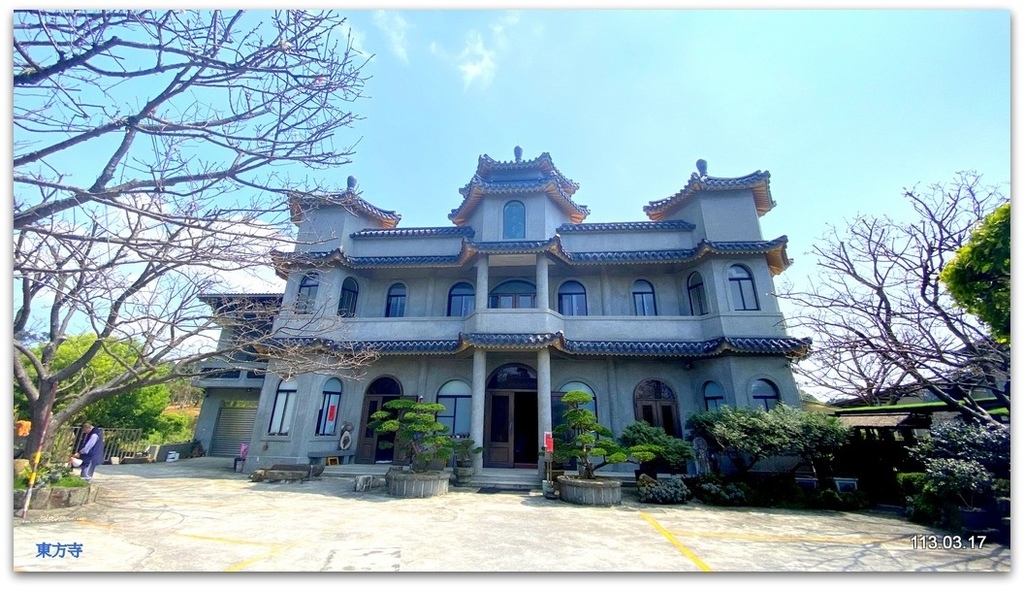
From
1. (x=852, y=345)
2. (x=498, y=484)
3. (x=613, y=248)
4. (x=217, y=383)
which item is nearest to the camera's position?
(x=852, y=345)

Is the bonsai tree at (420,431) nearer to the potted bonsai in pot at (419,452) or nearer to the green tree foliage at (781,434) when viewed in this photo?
the potted bonsai in pot at (419,452)

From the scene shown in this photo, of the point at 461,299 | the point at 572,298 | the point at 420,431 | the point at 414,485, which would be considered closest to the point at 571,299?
the point at 572,298

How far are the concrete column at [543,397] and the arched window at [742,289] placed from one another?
5625 mm

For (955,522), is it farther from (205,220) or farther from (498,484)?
(205,220)

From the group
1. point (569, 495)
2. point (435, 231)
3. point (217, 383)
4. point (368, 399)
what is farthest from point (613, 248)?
point (217, 383)

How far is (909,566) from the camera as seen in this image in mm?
4227

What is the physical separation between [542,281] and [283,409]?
839cm

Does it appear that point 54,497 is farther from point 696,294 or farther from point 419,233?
point 696,294

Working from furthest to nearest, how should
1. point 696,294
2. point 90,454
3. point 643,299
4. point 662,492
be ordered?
point 643,299 < point 696,294 < point 90,454 < point 662,492

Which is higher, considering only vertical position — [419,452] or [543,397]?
[543,397]

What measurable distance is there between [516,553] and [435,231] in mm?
11152

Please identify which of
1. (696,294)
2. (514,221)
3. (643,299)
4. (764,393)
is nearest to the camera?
(764,393)

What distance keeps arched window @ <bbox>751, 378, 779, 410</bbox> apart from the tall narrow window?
12650 millimetres

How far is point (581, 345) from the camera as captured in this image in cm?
1099
